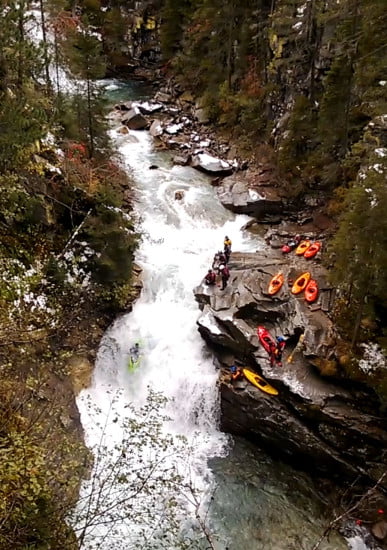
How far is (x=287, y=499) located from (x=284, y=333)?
522 centimetres

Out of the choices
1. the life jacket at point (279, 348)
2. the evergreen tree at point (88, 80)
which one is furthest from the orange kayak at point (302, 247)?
the evergreen tree at point (88, 80)

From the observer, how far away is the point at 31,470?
237 inches

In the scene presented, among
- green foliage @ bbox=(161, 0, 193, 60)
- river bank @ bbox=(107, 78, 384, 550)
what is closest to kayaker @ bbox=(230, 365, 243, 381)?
river bank @ bbox=(107, 78, 384, 550)

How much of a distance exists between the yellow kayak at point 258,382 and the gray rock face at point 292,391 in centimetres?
16

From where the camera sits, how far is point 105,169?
2402 centimetres

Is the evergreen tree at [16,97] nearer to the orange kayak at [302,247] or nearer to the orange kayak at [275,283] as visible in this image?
the orange kayak at [275,283]

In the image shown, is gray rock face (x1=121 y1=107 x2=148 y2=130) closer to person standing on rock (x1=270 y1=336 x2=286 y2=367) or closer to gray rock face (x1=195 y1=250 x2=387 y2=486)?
gray rock face (x1=195 y1=250 x2=387 y2=486)

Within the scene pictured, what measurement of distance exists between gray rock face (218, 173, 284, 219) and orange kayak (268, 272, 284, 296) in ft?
24.0

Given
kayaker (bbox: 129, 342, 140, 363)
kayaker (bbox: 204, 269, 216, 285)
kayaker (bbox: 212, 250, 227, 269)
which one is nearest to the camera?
kayaker (bbox: 129, 342, 140, 363)

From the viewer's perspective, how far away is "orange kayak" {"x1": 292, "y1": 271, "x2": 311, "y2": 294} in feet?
58.3

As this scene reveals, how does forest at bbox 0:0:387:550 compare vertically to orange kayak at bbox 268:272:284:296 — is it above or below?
above

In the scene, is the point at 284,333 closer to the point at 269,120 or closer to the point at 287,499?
the point at 287,499

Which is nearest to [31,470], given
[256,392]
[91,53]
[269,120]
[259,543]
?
[259,543]

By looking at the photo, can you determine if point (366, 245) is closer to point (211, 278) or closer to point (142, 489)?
point (211, 278)
